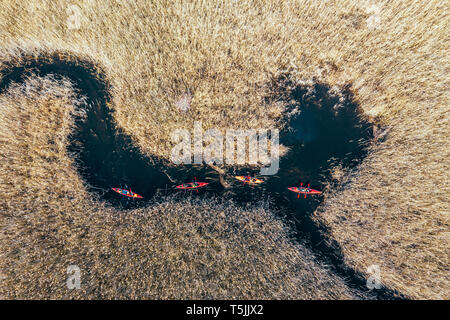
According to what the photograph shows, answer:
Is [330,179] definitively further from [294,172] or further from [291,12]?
[291,12]

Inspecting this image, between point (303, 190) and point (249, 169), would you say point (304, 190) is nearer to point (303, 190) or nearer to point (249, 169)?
point (303, 190)

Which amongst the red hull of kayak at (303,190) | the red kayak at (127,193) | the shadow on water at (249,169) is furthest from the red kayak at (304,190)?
the red kayak at (127,193)

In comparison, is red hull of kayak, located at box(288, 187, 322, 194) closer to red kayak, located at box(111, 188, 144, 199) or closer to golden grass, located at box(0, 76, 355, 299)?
golden grass, located at box(0, 76, 355, 299)

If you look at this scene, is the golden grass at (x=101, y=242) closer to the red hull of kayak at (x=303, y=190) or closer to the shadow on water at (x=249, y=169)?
the shadow on water at (x=249, y=169)

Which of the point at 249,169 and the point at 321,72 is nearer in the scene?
the point at 321,72

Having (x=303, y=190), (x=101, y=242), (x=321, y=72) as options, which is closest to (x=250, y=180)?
(x=303, y=190)

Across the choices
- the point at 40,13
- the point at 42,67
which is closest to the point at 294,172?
the point at 42,67

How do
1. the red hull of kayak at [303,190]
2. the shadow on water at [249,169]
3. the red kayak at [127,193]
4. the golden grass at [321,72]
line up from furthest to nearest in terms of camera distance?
the red hull of kayak at [303,190] < the red kayak at [127,193] < the shadow on water at [249,169] < the golden grass at [321,72]
